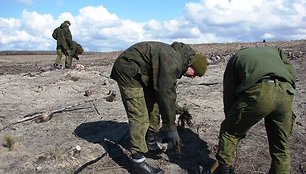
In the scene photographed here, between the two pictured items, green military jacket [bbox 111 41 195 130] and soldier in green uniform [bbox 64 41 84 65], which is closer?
green military jacket [bbox 111 41 195 130]

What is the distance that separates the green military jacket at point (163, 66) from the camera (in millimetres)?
4160

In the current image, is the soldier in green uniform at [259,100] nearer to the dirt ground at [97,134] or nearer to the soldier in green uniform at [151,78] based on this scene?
the soldier in green uniform at [151,78]

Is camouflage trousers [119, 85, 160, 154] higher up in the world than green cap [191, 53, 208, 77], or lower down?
lower down

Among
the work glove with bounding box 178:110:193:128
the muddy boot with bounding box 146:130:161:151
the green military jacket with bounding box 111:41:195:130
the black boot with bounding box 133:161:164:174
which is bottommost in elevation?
the black boot with bounding box 133:161:164:174

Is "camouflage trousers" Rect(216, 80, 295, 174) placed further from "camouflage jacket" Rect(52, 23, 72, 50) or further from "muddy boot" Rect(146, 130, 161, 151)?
"camouflage jacket" Rect(52, 23, 72, 50)

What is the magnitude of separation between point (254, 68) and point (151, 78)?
1156 mm

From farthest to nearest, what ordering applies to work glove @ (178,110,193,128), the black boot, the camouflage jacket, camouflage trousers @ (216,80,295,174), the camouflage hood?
the camouflage jacket
work glove @ (178,110,193,128)
the black boot
the camouflage hood
camouflage trousers @ (216,80,295,174)

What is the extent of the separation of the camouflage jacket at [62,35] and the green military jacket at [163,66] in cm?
906

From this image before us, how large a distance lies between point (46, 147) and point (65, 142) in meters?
0.24

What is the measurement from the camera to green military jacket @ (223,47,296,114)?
368 centimetres

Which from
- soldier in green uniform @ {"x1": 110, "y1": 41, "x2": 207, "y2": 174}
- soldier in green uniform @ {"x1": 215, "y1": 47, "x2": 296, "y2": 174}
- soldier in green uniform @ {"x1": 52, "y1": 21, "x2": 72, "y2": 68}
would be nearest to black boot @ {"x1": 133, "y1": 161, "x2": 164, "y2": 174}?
soldier in green uniform @ {"x1": 110, "y1": 41, "x2": 207, "y2": 174}

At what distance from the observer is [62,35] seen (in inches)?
517

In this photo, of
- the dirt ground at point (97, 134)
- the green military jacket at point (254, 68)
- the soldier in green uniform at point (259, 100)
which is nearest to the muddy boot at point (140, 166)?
the dirt ground at point (97, 134)

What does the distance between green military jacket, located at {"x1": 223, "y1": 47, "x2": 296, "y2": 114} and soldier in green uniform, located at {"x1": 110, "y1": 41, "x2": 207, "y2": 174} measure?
1.45 ft
